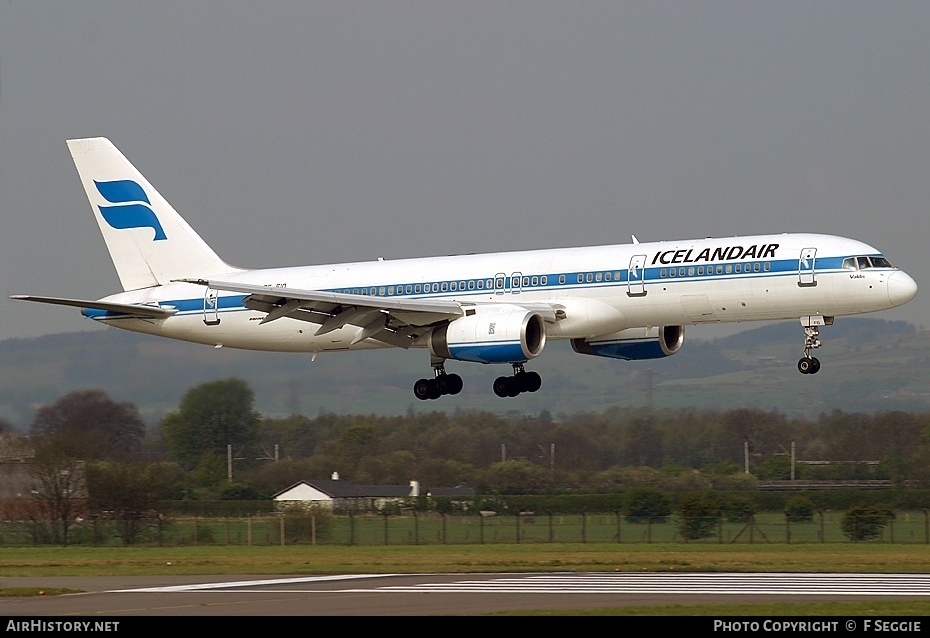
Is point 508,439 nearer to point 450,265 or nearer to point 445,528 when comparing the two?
point 445,528

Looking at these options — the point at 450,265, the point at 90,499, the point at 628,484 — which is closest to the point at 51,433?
the point at 90,499

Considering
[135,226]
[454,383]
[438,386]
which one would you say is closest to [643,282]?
[454,383]

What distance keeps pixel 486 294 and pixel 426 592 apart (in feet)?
45.6

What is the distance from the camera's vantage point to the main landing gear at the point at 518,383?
43.3m

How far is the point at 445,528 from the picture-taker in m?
45.7

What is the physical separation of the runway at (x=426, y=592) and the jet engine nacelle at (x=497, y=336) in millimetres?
6983

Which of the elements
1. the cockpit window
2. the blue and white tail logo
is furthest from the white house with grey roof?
the cockpit window

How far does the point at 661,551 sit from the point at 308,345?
500 inches

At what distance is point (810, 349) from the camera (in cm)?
3731

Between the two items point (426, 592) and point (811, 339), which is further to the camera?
point (811, 339)

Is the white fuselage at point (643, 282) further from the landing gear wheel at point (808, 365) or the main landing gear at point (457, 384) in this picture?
the main landing gear at point (457, 384)

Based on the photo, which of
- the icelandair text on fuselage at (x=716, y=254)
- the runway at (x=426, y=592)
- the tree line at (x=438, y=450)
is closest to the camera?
the runway at (x=426, y=592)
